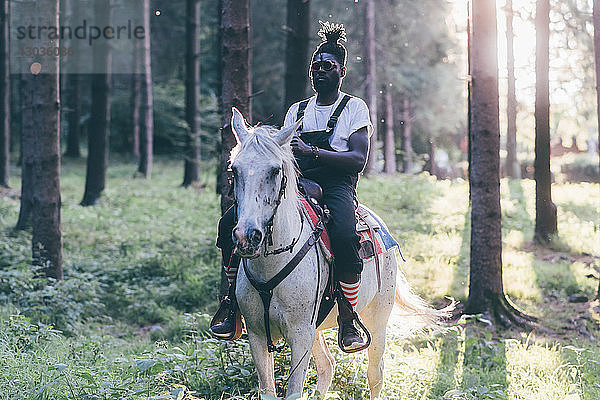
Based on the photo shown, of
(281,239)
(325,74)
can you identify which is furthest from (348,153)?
(281,239)

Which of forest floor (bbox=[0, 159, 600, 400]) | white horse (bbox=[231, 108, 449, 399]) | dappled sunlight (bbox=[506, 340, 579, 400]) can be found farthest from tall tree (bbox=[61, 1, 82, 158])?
white horse (bbox=[231, 108, 449, 399])

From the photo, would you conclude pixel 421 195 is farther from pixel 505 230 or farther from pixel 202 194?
pixel 202 194

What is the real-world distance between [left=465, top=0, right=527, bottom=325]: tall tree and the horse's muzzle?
663 centimetres

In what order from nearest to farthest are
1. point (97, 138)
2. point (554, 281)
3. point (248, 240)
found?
point (248, 240)
point (554, 281)
point (97, 138)

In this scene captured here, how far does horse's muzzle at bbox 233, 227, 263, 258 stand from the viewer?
3.79 meters

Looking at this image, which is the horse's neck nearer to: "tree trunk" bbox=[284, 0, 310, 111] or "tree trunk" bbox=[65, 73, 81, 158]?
"tree trunk" bbox=[284, 0, 310, 111]

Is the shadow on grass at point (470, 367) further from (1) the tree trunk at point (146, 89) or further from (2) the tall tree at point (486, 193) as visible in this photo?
(1) the tree trunk at point (146, 89)

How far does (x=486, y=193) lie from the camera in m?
9.87

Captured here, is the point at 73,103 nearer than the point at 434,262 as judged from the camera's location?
No

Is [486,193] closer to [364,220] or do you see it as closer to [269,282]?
[364,220]

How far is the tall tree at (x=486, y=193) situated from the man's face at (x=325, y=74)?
5.05m

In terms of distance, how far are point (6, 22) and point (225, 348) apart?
67.0 feet

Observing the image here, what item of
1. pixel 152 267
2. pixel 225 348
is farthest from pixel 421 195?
pixel 225 348

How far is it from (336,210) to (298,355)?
117 centimetres
